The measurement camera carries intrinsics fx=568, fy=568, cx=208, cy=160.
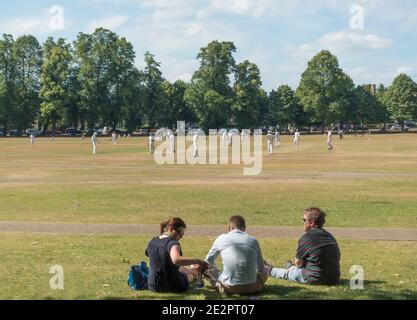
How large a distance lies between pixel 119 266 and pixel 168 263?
1.99 metres

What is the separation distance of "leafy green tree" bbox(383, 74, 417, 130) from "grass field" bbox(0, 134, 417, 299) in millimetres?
93620

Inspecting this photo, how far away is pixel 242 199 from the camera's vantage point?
58.5ft

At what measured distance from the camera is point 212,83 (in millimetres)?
104562

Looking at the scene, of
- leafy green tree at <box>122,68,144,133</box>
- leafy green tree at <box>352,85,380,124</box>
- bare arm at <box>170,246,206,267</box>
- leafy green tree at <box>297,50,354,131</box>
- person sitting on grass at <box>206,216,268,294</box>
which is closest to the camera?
bare arm at <box>170,246,206,267</box>

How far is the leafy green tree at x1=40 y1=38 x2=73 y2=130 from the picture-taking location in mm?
93062

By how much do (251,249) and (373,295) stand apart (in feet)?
5.47

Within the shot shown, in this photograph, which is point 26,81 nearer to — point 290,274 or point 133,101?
point 133,101

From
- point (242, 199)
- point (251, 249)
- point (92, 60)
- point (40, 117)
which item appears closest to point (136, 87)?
point (92, 60)

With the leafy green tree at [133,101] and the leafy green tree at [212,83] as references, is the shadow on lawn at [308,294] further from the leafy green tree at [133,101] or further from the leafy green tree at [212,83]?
the leafy green tree at [212,83]

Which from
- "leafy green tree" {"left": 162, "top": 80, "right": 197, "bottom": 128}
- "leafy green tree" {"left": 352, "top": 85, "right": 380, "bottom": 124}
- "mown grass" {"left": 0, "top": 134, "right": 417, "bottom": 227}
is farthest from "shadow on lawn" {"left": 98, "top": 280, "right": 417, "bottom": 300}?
"leafy green tree" {"left": 352, "top": 85, "right": 380, "bottom": 124}

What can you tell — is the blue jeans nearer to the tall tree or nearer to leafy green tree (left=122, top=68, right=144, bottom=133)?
leafy green tree (left=122, top=68, right=144, bottom=133)

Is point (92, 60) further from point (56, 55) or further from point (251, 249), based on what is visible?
point (251, 249)

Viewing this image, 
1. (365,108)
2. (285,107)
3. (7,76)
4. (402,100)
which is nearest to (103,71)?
(7,76)
